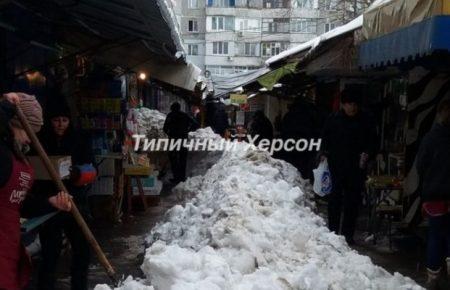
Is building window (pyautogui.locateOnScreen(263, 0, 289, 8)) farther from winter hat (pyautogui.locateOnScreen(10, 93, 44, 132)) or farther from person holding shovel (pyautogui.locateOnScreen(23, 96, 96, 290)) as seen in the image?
winter hat (pyautogui.locateOnScreen(10, 93, 44, 132))

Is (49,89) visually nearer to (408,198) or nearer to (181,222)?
(181,222)

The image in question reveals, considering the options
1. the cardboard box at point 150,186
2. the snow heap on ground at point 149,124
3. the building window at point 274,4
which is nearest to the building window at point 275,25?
the building window at point 274,4

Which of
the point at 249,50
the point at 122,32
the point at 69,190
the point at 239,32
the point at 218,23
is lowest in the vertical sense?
the point at 69,190

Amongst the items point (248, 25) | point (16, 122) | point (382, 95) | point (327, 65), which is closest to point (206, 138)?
point (382, 95)

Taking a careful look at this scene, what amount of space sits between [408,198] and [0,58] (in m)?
5.56

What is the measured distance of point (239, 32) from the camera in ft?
188

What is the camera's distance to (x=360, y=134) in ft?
24.3

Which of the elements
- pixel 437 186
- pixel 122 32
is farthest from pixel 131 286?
pixel 122 32

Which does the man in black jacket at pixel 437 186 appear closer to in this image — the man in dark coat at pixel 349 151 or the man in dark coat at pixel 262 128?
the man in dark coat at pixel 349 151

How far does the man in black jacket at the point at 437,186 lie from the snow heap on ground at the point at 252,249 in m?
0.77

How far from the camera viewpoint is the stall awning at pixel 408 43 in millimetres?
4672

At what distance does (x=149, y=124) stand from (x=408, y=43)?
14.5 metres

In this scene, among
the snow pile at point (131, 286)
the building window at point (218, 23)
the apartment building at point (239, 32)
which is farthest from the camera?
the building window at point (218, 23)

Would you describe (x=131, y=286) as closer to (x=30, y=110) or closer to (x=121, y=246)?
(x=30, y=110)
